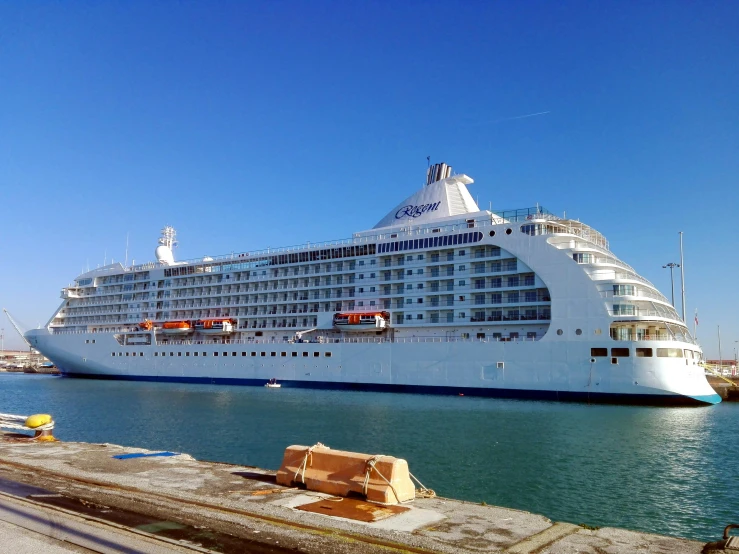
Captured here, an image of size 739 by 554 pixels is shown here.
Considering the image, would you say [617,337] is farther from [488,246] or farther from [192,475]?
[192,475]

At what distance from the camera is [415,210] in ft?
190

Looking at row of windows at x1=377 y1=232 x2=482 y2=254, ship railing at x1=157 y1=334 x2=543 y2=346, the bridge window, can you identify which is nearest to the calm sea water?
the bridge window

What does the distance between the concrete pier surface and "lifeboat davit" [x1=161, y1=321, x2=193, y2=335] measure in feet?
187

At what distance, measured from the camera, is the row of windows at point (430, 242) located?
50875 millimetres

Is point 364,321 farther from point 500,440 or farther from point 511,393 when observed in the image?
point 500,440

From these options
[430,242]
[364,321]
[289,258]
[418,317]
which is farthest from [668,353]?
[289,258]

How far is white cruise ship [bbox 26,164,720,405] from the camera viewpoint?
41.8 meters

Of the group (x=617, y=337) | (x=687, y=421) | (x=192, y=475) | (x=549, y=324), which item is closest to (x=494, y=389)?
(x=549, y=324)

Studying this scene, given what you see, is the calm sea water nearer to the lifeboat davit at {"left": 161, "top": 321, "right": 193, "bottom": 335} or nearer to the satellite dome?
the lifeboat davit at {"left": 161, "top": 321, "right": 193, "bottom": 335}

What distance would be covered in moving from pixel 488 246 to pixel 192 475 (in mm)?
39939

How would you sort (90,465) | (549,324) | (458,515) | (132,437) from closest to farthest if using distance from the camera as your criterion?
(458,515)
(90,465)
(132,437)
(549,324)

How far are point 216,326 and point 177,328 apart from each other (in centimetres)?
607

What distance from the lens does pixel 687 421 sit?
107ft

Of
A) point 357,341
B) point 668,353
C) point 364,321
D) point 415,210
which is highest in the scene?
point 415,210
